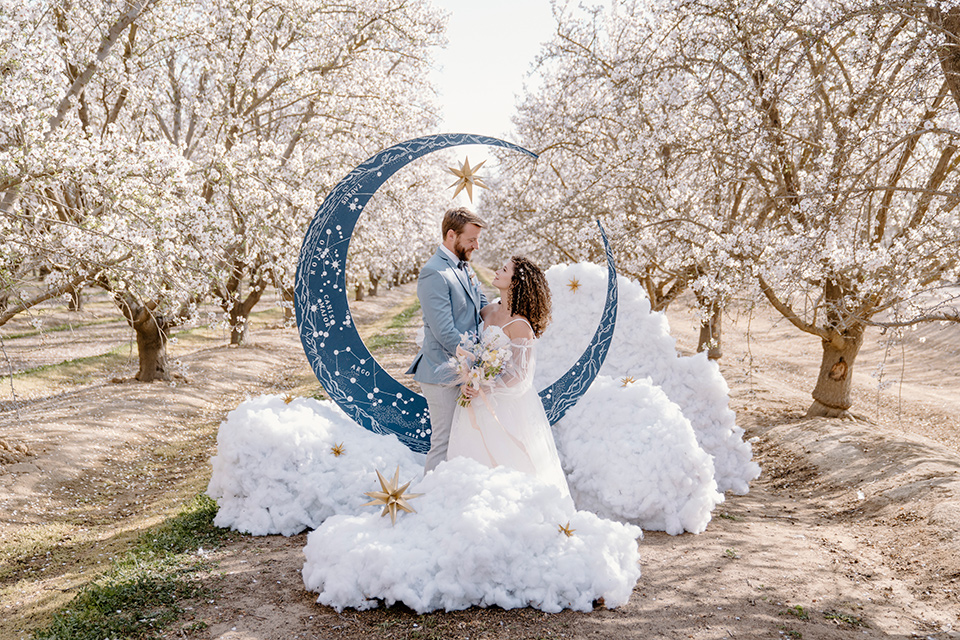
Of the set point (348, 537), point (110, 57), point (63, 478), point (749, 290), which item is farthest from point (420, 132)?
point (348, 537)

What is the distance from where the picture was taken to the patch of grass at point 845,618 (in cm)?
420

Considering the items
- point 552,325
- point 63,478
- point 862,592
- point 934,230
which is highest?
point 934,230

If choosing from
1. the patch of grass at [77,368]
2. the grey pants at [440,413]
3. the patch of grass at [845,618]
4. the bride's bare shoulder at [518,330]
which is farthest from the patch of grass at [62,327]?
the patch of grass at [845,618]

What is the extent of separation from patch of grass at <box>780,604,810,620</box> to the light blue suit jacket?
2.84 m

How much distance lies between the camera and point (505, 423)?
4875mm

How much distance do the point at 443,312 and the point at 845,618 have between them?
3.49m

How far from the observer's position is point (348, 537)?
167 inches

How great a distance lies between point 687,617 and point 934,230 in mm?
6265

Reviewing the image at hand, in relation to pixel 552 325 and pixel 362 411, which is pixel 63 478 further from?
pixel 552 325

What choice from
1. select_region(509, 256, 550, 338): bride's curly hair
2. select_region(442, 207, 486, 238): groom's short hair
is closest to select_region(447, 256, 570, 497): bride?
select_region(509, 256, 550, 338): bride's curly hair

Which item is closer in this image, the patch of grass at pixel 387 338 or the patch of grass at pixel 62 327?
the patch of grass at pixel 387 338

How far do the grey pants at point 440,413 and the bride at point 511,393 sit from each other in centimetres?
13

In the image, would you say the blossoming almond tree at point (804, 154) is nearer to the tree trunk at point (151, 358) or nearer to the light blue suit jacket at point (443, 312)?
the light blue suit jacket at point (443, 312)

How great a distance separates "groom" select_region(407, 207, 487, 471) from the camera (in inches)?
185
